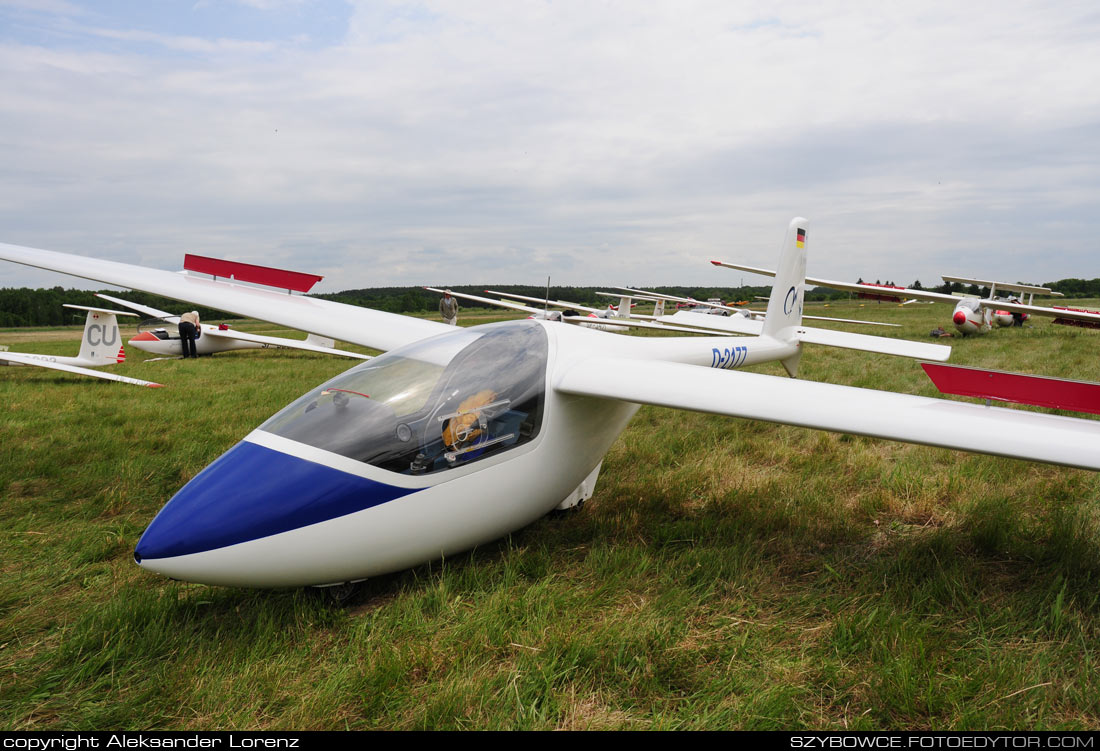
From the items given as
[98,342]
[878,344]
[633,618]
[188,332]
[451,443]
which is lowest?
[633,618]

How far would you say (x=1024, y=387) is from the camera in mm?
3156

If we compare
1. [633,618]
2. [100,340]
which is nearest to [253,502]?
[633,618]

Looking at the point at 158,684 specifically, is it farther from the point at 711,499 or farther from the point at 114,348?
the point at 114,348

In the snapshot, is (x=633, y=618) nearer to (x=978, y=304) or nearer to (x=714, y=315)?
(x=978, y=304)

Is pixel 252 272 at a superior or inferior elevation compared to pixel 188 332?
superior

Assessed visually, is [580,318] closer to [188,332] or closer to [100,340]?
[188,332]

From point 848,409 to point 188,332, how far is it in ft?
63.7

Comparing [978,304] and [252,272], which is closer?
[252,272]

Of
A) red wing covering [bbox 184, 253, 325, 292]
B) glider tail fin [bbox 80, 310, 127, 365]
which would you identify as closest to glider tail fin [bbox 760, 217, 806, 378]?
red wing covering [bbox 184, 253, 325, 292]

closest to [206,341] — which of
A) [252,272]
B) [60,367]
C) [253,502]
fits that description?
[60,367]

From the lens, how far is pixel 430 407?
3137 millimetres

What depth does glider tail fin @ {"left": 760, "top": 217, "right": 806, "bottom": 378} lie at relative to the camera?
8.02 metres

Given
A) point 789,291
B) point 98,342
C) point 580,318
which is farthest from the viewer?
point 580,318

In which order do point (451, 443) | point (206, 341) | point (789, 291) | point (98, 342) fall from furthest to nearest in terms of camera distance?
point (206, 341)
point (98, 342)
point (789, 291)
point (451, 443)
